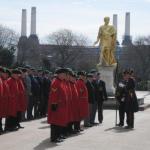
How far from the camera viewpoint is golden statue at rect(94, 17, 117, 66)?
29.1 metres

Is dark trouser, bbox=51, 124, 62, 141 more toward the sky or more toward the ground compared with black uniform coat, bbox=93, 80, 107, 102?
more toward the ground

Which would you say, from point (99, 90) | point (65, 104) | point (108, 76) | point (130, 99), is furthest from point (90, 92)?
point (108, 76)

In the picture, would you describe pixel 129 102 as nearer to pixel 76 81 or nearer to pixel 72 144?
pixel 76 81

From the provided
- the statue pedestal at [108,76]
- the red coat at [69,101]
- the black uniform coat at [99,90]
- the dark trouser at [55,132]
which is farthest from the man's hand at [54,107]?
the statue pedestal at [108,76]

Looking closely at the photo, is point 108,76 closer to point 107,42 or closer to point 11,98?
point 107,42

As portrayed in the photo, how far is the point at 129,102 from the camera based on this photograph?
16.2m

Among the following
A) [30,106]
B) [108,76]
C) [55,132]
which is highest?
[108,76]

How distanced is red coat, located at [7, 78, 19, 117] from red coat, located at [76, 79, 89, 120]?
1.74m

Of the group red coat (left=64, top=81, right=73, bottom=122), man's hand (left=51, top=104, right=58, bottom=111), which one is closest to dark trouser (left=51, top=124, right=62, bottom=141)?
man's hand (left=51, top=104, right=58, bottom=111)

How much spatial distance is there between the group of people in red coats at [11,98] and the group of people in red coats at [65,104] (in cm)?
158

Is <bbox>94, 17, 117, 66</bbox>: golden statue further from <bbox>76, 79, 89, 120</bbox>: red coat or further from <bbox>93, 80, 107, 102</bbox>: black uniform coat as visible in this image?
<bbox>76, 79, 89, 120</bbox>: red coat

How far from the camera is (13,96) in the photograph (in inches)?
570

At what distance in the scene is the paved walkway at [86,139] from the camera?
1208 centimetres

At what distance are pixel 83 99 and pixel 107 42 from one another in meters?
14.6
